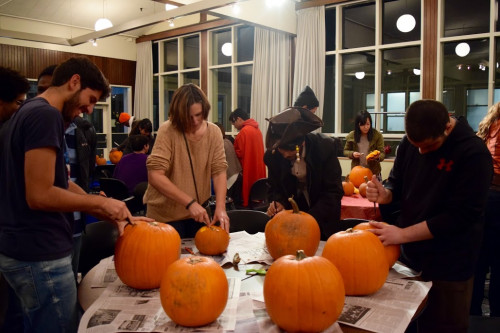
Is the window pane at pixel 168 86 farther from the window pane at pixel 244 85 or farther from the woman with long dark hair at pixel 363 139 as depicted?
the woman with long dark hair at pixel 363 139

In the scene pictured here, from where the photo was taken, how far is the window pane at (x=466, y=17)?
5.86m

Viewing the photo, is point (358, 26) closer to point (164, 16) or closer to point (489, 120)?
point (164, 16)

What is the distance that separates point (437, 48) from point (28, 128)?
19.7ft

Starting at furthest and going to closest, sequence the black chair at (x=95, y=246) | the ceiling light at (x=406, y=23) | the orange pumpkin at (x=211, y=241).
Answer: the ceiling light at (x=406, y=23), the black chair at (x=95, y=246), the orange pumpkin at (x=211, y=241)

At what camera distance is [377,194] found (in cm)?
192

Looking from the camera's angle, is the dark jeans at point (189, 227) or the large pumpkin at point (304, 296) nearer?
the large pumpkin at point (304, 296)

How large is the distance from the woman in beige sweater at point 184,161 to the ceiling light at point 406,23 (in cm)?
503

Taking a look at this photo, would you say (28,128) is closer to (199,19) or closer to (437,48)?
(437,48)

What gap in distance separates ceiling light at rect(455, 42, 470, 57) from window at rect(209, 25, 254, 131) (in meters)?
3.75

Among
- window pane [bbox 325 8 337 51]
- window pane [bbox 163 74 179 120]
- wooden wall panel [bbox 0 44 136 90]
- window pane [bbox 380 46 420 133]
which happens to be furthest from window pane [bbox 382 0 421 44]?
wooden wall panel [bbox 0 44 136 90]

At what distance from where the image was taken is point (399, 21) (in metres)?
6.43

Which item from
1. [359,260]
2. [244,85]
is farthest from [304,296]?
[244,85]

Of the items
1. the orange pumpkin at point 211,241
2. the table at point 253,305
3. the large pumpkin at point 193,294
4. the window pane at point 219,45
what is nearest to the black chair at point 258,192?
the orange pumpkin at point 211,241

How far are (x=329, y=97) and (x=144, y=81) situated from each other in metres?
5.19
